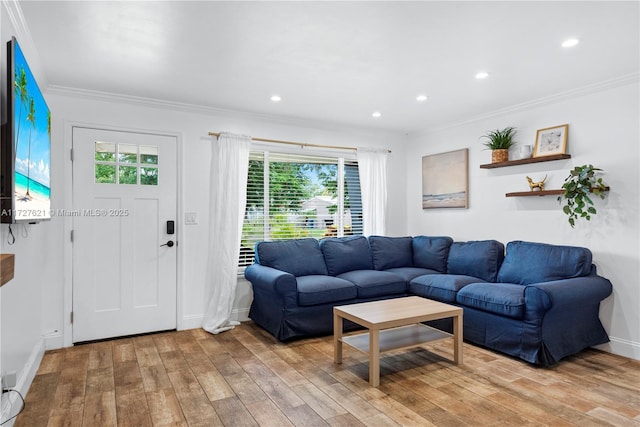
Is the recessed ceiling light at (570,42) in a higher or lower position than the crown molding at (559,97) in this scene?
higher

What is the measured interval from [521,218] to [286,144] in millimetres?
2756

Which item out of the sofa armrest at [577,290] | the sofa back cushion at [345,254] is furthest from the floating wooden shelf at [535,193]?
the sofa back cushion at [345,254]

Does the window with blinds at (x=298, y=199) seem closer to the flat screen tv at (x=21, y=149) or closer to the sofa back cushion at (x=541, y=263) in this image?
the sofa back cushion at (x=541, y=263)

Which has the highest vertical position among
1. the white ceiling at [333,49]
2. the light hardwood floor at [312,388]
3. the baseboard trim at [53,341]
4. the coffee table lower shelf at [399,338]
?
the white ceiling at [333,49]

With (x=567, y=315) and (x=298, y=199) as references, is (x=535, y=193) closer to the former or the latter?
(x=567, y=315)

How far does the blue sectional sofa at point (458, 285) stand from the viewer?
3.13 m

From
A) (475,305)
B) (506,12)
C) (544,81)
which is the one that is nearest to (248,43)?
(506,12)

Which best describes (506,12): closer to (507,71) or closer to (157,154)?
(507,71)

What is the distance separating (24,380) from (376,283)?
300 centimetres

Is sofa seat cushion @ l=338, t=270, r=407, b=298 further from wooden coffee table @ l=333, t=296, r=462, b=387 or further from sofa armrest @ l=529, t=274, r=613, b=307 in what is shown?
sofa armrest @ l=529, t=274, r=613, b=307

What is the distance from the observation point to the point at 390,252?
490cm

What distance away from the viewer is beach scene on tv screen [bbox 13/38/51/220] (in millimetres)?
1978

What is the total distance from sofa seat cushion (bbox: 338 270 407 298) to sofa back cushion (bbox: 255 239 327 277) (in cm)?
33

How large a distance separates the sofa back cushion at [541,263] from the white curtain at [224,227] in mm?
2792
